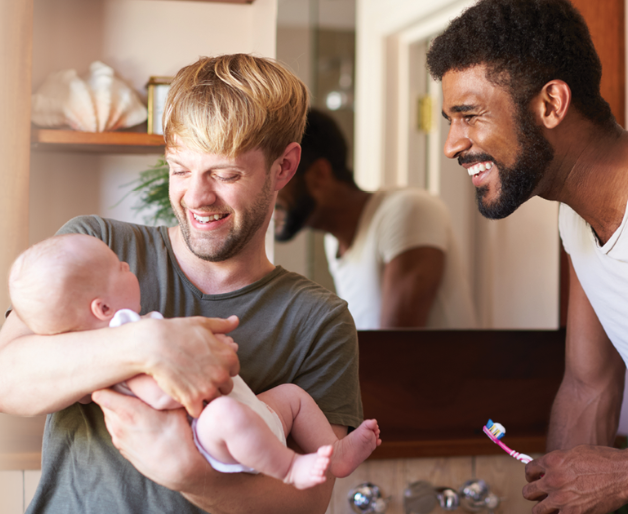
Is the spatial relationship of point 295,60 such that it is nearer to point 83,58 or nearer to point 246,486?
point 83,58

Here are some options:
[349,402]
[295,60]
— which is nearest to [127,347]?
A: [349,402]

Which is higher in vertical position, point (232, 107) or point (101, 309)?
point (232, 107)

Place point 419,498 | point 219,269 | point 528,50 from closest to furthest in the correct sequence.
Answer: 1. point 219,269
2. point 528,50
3. point 419,498

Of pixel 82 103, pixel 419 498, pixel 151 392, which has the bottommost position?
pixel 419 498

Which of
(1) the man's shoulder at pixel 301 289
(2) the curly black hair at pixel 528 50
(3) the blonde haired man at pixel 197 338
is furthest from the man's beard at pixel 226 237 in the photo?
(2) the curly black hair at pixel 528 50

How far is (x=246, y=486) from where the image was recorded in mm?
912

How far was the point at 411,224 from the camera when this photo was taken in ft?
5.68

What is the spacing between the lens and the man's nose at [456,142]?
134cm

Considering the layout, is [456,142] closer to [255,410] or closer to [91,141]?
[255,410]

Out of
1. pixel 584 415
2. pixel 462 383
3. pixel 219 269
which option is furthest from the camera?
pixel 462 383

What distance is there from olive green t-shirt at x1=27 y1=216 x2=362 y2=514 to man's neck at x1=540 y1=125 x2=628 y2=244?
626mm

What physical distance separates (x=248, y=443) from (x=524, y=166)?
2.83 feet

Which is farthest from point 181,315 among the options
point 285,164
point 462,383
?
point 462,383

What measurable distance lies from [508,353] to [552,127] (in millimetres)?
795
